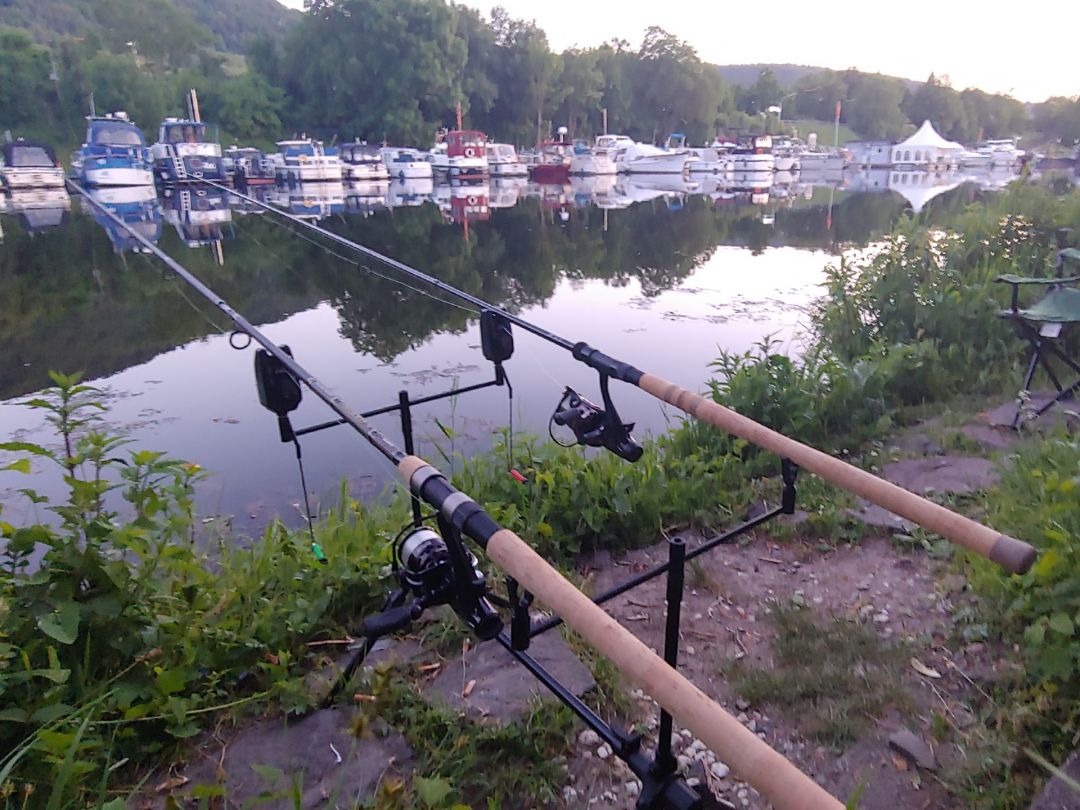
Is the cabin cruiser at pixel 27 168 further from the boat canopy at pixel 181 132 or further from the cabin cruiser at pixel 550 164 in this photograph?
the cabin cruiser at pixel 550 164

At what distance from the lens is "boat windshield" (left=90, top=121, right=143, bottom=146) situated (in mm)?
34812

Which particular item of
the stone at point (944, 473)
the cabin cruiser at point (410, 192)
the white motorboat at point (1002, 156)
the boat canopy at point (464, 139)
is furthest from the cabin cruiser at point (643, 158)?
the stone at point (944, 473)

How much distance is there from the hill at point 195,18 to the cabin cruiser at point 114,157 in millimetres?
41702

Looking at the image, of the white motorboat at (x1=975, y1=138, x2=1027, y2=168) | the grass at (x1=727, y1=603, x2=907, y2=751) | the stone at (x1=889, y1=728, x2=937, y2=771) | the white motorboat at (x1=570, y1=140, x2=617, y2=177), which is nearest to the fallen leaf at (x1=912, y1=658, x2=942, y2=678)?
the grass at (x1=727, y1=603, x2=907, y2=751)

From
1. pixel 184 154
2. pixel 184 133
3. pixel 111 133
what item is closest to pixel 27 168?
pixel 111 133

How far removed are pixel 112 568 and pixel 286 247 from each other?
17.0m

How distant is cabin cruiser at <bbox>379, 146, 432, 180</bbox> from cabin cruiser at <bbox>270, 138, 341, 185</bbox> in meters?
5.35

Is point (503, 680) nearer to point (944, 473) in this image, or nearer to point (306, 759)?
point (306, 759)

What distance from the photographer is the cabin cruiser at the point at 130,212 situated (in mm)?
17531

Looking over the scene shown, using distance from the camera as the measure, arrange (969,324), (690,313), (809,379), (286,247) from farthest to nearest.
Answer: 1. (286,247)
2. (690,313)
3. (969,324)
4. (809,379)

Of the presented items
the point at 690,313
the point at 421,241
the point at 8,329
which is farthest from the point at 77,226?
the point at 690,313

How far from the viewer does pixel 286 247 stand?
59.6ft

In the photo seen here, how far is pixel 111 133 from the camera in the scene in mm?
35438

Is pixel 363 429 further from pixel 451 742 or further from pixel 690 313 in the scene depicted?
pixel 690 313
